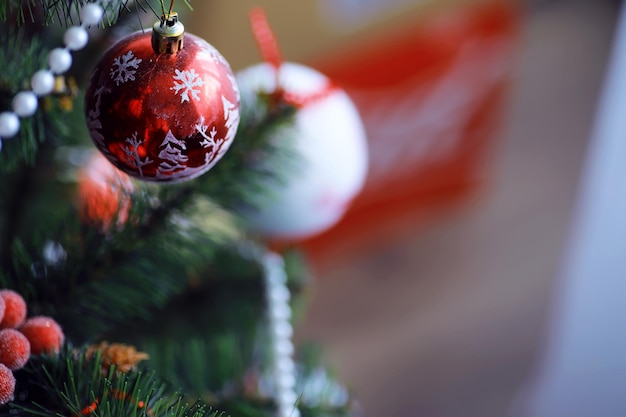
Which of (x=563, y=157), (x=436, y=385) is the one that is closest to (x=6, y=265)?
(x=436, y=385)

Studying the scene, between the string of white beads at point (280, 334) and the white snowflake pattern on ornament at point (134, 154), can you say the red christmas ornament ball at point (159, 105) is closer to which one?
the white snowflake pattern on ornament at point (134, 154)

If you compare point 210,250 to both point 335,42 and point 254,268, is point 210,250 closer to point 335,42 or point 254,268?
point 254,268

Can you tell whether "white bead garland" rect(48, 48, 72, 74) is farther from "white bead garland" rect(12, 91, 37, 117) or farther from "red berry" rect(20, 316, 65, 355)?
"red berry" rect(20, 316, 65, 355)

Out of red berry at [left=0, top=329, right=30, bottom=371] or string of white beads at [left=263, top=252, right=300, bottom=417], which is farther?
string of white beads at [left=263, top=252, right=300, bottom=417]

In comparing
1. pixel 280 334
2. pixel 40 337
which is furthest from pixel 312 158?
pixel 40 337

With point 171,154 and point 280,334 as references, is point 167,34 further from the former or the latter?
point 280,334

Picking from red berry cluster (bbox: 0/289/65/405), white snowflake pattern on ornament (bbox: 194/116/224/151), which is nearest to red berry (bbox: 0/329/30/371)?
red berry cluster (bbox: 0/289/65/405)

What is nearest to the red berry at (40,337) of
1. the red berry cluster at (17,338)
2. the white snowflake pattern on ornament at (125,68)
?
the red berry cluster at (17,338)
